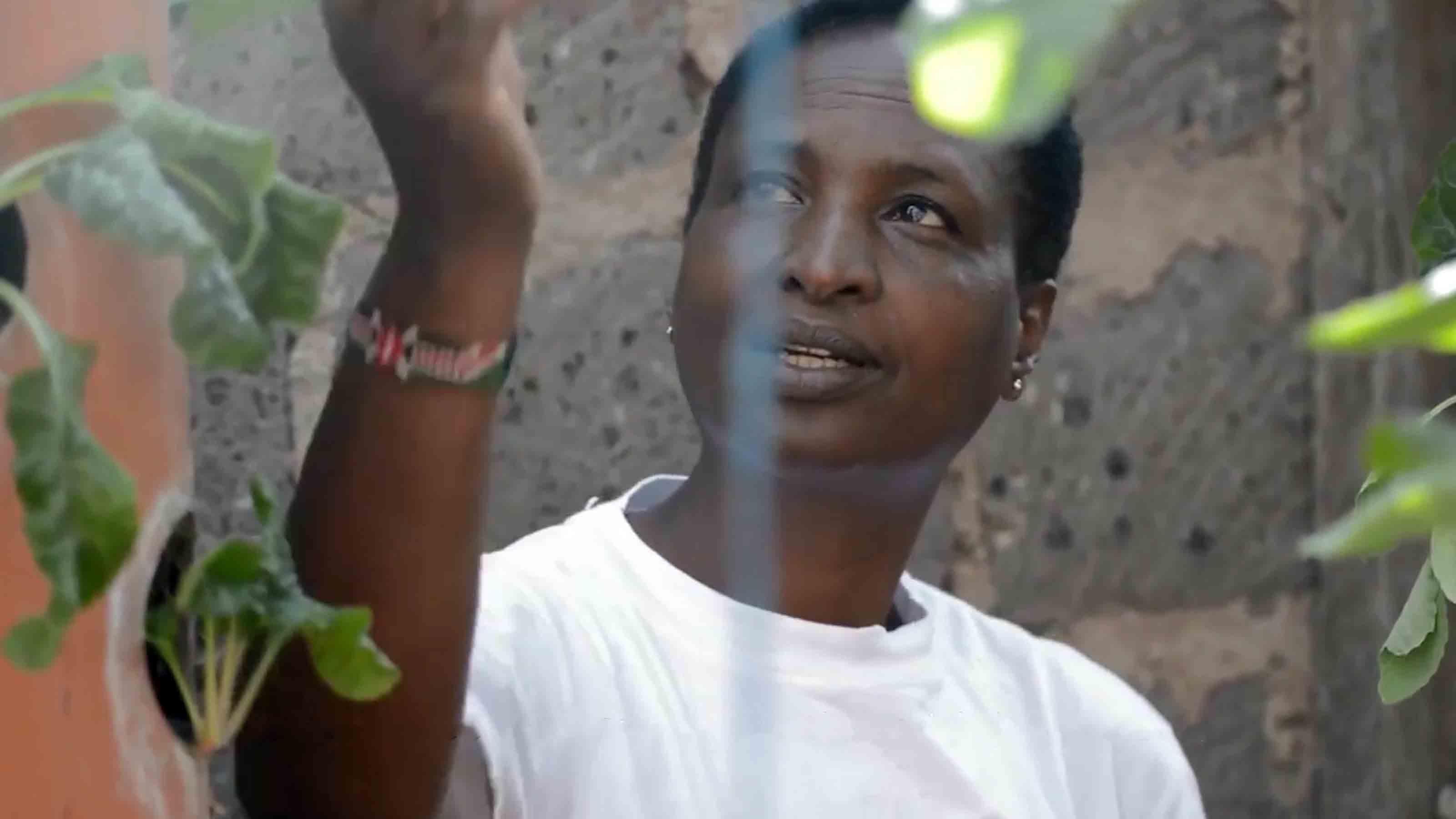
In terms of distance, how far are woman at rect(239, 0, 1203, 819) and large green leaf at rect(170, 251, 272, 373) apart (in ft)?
1.04

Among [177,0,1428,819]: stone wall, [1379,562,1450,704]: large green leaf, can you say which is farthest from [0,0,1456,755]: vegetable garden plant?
[177,0,1428,819]: stone wall

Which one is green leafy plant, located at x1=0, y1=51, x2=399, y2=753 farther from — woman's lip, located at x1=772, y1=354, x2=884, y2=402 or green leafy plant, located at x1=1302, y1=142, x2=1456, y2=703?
woman's lip, located at x1=772, y1=354, x2=884, y2=402

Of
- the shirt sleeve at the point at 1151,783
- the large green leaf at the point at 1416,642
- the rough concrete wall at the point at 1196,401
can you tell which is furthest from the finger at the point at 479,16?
the rough concrete wall at the point at 1196,401

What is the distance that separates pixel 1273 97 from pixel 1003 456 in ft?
0.95

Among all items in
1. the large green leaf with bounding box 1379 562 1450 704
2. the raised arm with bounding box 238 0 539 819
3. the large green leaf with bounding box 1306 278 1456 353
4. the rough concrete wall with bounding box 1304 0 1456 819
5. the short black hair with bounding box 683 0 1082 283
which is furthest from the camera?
the rough concrete wall with bounding box 1304 0 1456 819

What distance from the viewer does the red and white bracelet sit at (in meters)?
0.50

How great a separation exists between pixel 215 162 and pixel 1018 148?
0.57m

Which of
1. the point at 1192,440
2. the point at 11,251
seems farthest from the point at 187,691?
the point at 1192,440

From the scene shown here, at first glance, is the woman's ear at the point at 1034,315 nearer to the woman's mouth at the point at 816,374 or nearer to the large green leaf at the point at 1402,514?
the woman's mouth at the point at 816,374

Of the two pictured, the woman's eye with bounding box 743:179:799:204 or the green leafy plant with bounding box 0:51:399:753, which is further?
the woman's eye with bounding box 743:179:799:204

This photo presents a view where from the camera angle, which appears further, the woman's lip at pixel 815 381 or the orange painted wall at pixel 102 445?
the woman's lip at pixel 815 381

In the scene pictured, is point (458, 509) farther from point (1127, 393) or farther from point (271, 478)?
point (1127, 393)

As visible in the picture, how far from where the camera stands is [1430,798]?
1116 millimetres

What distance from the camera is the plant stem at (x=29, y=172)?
37cm
